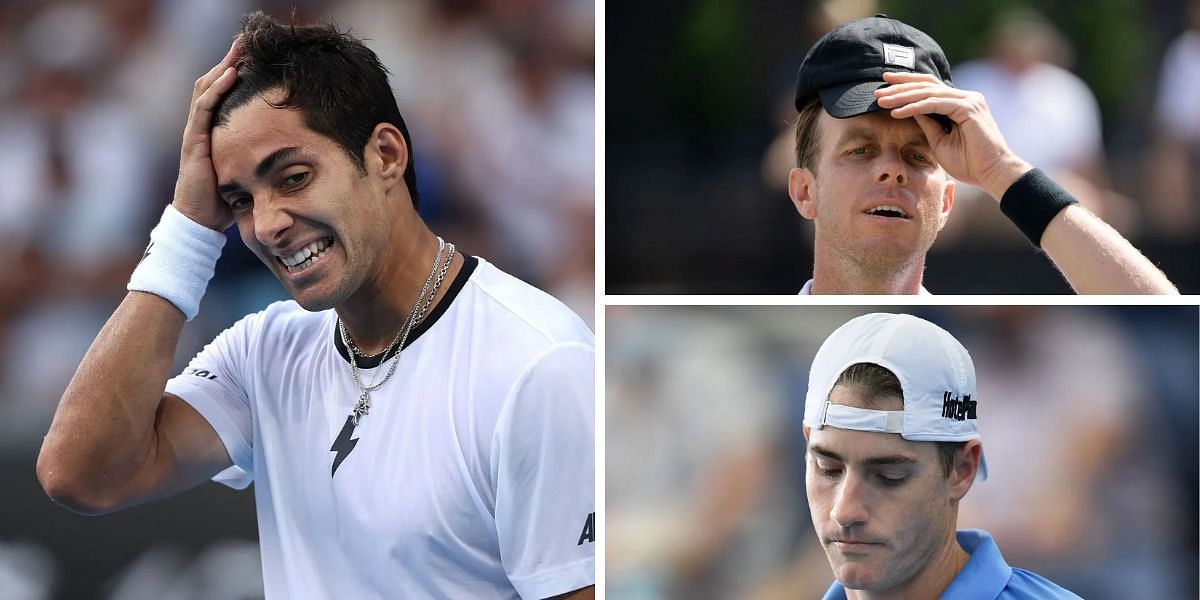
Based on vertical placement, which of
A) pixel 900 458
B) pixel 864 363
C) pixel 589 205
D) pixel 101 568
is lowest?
pixel 101 568

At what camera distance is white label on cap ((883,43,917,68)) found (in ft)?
5.34

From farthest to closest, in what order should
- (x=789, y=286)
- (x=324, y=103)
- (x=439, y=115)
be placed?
1. (x=439, y=115)
2. (x=789, y=286)
3. (x=324, y=103)

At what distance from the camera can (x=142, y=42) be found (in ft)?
6.48

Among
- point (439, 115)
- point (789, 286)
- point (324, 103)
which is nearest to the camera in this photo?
point (324, 103)

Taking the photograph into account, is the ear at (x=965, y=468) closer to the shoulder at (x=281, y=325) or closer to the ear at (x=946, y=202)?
the ear at (x=946, y=202)

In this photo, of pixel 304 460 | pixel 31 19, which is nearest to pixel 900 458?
pixel 304 460

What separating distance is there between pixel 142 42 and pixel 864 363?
131 centimetres

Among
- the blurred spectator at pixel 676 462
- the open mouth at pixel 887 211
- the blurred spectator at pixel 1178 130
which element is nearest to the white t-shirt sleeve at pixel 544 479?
the blurred spectator at pixel 676 462

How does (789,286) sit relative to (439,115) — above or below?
below

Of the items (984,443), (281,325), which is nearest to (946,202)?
(984,443)

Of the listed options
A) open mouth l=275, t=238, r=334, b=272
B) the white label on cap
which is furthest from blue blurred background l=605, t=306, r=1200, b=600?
open mouth l=275, t=238, r=334, b=272

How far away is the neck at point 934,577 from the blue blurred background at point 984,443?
48 mm

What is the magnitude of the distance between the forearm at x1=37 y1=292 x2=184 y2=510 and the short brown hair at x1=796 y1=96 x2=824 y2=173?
3.00 ft

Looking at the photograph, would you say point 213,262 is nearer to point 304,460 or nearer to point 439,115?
point 304,460
